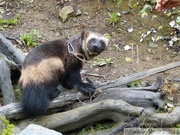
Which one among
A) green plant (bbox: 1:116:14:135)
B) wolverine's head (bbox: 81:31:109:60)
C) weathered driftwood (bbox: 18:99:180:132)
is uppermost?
wolverine's head (bbox: 81:31:109:60)

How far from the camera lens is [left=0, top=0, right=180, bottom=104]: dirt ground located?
6922 mm

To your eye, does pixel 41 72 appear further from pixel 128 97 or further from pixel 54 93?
pixel 128 97

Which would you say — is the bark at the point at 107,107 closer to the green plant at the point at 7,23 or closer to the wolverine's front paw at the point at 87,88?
the wolverine's front paw at the point at 87,88

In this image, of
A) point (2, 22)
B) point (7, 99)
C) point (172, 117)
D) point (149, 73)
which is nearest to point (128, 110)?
point (172, 117)

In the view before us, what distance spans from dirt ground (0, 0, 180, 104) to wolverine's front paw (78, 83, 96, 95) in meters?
1.42

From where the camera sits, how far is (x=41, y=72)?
4934 mm

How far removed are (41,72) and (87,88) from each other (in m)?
0.64

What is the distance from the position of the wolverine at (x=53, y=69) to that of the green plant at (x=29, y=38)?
5.41ft

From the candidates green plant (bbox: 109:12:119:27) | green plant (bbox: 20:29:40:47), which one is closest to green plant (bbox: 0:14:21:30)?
green plant (bbox: 20:29:40:47)

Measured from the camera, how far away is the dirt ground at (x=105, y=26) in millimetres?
6922

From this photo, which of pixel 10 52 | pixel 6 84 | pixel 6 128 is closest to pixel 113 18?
pixel 10 52

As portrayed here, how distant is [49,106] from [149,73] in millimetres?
1398

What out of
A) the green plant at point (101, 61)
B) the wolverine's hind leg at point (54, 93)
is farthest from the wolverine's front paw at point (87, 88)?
the green plant at point (101, 61)

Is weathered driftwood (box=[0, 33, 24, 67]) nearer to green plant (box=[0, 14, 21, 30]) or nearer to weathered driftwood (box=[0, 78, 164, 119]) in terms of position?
weathered driftwood (box=[0, 78, 164, 119])
